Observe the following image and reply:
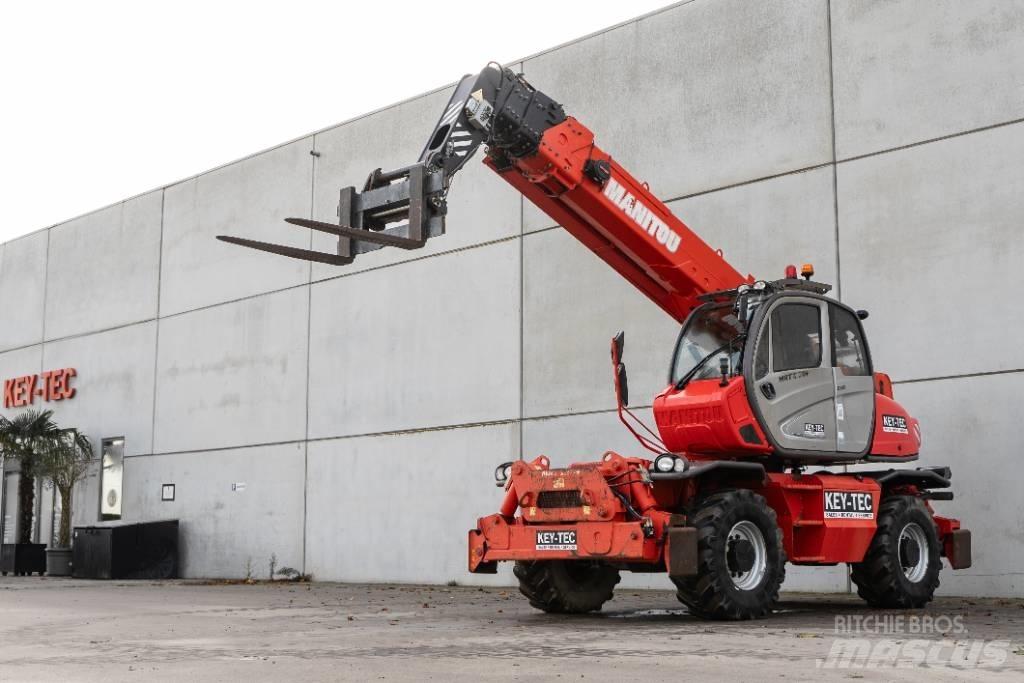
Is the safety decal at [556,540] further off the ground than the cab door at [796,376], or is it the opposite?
the cab door at [796,376]

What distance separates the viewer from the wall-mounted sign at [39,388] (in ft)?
92.9

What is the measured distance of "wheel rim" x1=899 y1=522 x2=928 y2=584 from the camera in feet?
40.6

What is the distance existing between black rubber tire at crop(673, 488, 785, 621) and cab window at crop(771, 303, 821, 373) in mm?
1355

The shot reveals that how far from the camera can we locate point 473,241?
20031 mm

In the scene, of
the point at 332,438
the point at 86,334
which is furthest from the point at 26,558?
the point at 332,438

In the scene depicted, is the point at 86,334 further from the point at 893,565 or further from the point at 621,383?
the point at 893,565

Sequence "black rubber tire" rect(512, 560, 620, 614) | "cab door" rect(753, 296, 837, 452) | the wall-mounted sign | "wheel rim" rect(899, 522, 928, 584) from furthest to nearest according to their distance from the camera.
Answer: the wall-mounted sign, "wheel rim" rect(899, 522, 928, 584), "black rubber tire" rect(512, 560, 620, 614), "cab door" rect(753, 296, 837, 452)

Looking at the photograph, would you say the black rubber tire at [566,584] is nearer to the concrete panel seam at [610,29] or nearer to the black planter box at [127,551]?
the concrete panel seam at [610,29]

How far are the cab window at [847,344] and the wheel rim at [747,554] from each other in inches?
78.5

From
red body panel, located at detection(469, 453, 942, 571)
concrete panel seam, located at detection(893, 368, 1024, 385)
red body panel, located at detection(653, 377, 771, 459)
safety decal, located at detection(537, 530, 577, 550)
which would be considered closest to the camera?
red body panel, located at detection(469, 453, 942, 571)

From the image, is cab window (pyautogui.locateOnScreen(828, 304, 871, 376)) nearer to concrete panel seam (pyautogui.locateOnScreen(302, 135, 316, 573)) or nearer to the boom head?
the boom head

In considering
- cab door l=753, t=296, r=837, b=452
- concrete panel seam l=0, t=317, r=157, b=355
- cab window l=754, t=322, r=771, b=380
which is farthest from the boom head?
concrete panel seam l=0, t=317, r=157, b=355

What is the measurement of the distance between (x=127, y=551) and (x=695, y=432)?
15.4 meters

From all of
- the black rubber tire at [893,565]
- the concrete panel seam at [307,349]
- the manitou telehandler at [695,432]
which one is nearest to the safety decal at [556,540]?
the manitou telehandler at [695,432]
